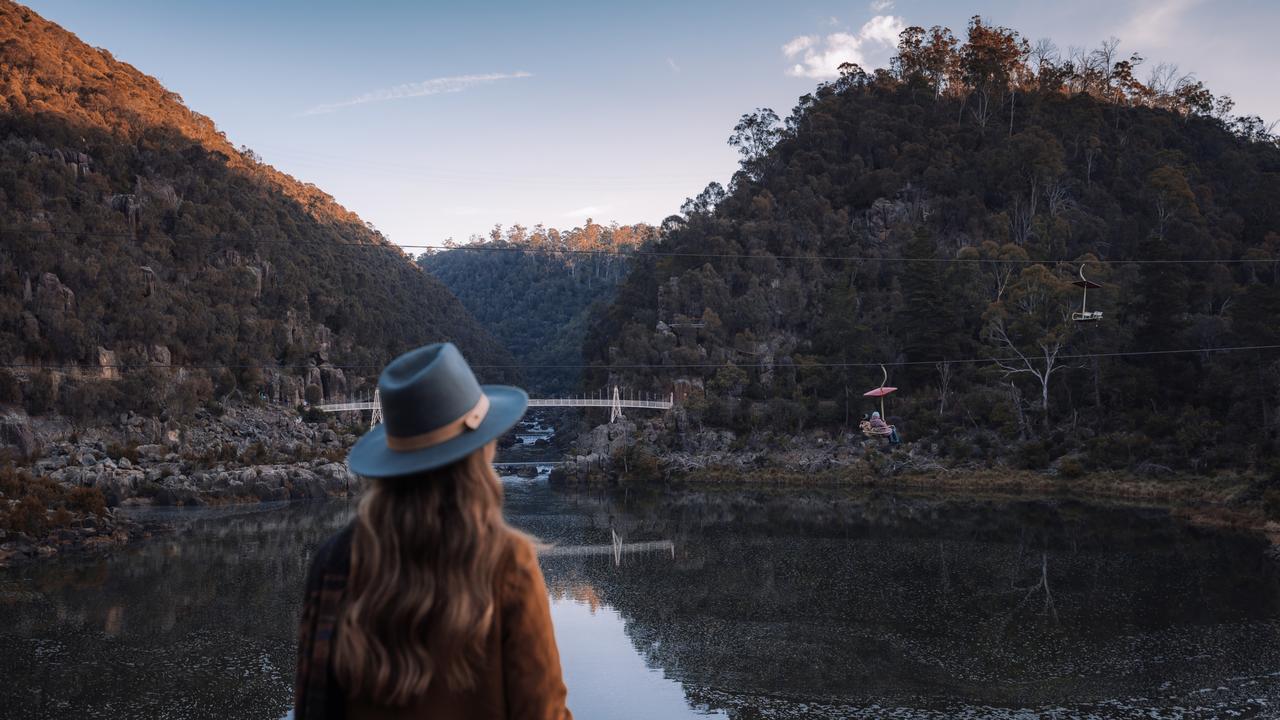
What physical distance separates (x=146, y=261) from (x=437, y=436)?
4595 centimetres

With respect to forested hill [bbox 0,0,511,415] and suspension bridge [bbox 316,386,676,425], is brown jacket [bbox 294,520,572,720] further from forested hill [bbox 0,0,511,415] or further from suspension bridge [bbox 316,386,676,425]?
forested hill [bbox 0,0,511,415]

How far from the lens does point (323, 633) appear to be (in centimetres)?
140

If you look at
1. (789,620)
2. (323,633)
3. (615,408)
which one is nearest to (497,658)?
(323,633)

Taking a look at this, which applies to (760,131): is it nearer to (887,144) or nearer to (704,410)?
(887,144)

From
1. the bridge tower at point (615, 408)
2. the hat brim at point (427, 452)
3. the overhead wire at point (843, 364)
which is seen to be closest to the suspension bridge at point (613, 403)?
the bridge tower at point (615, 408)

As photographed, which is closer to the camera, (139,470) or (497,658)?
(497,658)

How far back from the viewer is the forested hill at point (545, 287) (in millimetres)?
68125

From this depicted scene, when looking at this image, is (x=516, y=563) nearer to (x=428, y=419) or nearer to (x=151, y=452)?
(x=428, y=419)

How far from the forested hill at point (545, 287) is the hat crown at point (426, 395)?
199ft

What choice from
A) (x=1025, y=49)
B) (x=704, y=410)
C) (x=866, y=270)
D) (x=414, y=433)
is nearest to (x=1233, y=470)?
(x=704, y=410)

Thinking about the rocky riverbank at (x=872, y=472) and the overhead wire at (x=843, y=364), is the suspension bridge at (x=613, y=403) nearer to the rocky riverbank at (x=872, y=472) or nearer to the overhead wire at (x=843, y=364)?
the rocky riverbank at (x=872, y=472)

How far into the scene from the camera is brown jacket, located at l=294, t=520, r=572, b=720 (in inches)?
54.1

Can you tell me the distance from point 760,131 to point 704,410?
2597 cm

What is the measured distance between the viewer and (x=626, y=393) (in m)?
42.2
